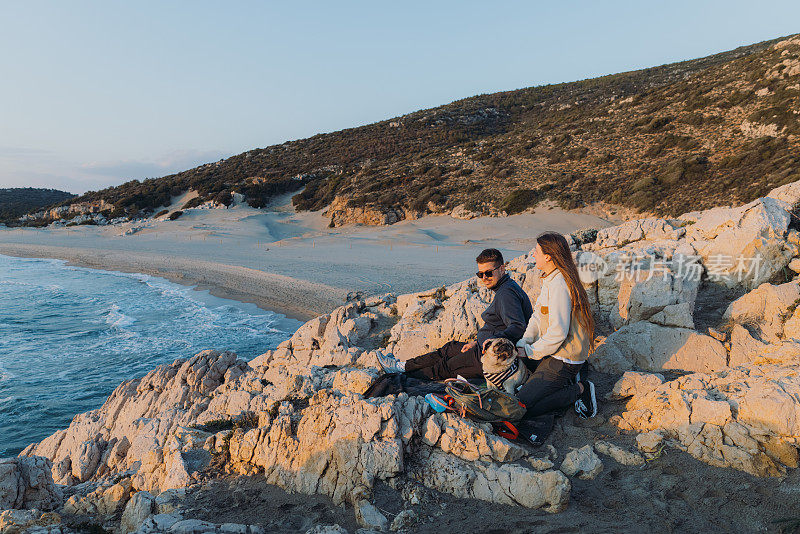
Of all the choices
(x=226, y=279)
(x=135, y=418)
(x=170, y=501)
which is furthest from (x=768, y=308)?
(x=226, y=279)

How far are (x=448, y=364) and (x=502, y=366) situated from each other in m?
0.79

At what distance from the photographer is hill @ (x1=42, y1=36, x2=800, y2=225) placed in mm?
27109

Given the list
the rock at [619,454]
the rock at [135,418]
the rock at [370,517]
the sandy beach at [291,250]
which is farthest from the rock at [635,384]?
the sandy beach at [291,250]

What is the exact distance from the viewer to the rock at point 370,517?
10.4ft

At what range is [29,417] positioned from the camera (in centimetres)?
1027

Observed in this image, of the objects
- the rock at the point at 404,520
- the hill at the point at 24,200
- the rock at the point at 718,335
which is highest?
the hill at the point at 24,200

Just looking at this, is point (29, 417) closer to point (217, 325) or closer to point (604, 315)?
point (217, 325)

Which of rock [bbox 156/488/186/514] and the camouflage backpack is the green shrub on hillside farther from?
rock [bbox 156/488/186/514]

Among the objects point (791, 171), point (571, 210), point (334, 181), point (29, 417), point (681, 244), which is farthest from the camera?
point (334, 181)

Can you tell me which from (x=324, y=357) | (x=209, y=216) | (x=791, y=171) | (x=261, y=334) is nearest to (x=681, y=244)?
(x=324, y=357)

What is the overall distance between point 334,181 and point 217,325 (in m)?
32.9

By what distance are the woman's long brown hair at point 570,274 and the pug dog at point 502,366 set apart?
26.4 inches

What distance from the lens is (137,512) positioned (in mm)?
3578

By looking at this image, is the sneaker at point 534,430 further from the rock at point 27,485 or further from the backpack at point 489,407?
the rock at point 27,485
